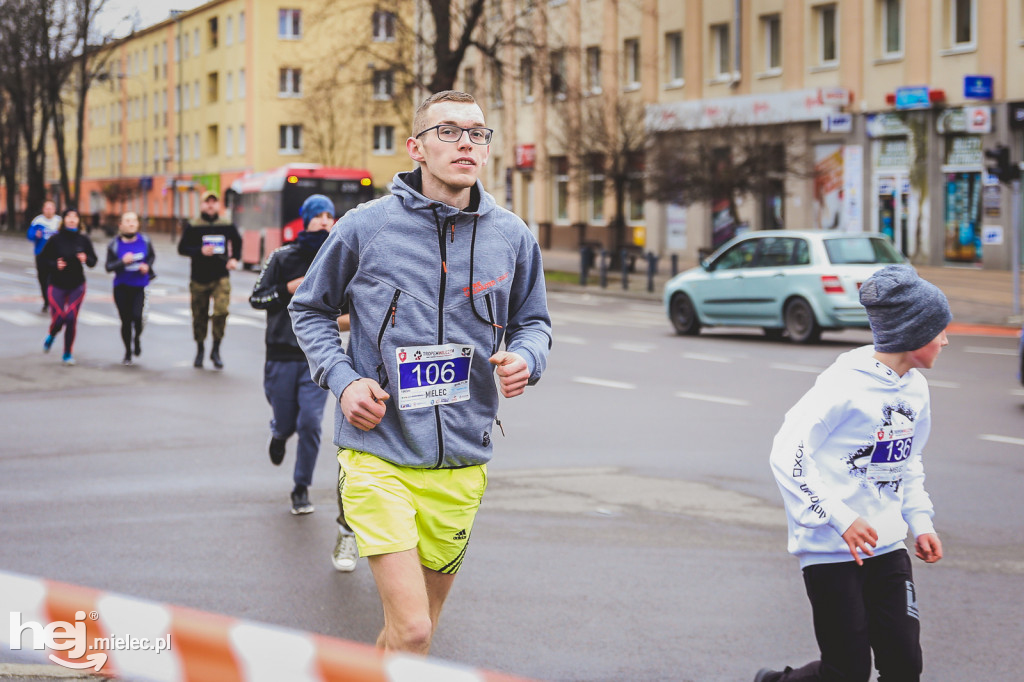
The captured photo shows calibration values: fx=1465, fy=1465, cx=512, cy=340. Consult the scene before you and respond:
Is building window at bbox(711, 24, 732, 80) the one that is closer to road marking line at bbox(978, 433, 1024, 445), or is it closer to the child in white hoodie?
road marking line at bbox(978, 433, 1024, 445)

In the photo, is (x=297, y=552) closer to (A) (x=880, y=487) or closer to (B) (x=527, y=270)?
(B) (x=527, y=270)

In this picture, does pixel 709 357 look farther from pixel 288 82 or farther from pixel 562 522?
pixel 288 82

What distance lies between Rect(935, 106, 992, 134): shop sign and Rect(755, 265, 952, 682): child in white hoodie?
3229 cm

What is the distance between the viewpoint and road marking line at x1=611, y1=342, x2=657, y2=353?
19.6 m

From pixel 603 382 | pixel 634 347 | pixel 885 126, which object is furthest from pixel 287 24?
pixel 603 382

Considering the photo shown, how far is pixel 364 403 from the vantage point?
393cm

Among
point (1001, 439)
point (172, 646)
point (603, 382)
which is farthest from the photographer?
point (603, 382)

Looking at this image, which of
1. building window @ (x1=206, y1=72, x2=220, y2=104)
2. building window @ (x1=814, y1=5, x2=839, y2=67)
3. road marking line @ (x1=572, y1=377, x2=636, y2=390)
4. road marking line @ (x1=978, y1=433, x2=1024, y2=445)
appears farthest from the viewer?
building window @ (x1=206, y1=72, x2=220, y2=104)

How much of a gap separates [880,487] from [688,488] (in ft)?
16.5

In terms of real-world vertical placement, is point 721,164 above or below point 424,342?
above

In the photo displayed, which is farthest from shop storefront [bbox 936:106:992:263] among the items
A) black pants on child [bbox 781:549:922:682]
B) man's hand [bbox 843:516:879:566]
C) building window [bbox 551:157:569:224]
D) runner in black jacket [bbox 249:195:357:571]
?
man's hand [bbox 843:516:879:566]

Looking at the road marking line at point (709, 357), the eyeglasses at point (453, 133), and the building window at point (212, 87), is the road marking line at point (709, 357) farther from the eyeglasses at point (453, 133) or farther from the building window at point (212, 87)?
the building window at point (212, 87)

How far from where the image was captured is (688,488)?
912cm

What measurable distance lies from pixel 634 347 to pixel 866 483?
1597 cm
